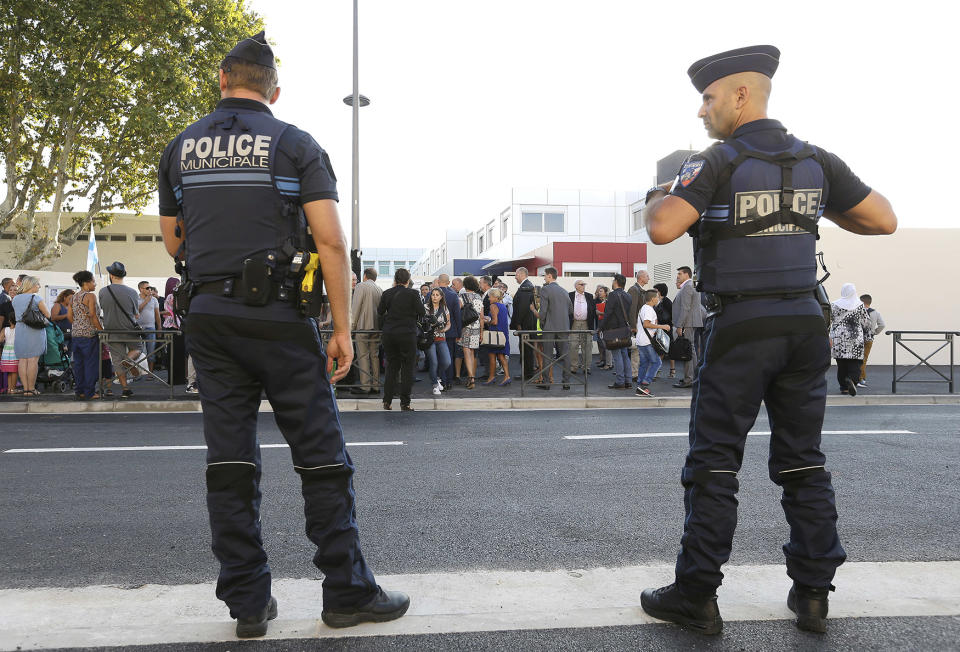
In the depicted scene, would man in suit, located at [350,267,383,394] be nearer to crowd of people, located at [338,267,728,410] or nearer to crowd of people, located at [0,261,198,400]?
crowd of people, located at [338,267,728,410]

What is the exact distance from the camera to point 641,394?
402 inches

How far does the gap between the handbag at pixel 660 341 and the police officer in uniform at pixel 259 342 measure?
346 inches

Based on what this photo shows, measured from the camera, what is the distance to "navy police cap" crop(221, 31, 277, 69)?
7.49ft

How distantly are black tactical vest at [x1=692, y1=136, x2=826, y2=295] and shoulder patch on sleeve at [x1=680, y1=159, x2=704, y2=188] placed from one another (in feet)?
0.26

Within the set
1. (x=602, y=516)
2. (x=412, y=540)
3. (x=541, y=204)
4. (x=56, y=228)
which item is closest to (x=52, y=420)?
(x=412, y=540)

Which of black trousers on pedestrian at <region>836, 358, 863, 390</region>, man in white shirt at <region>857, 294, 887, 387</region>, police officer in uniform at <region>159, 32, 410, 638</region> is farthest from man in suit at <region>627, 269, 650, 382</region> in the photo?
police officer in uniform at <region>159, 32, 410, 638</region>

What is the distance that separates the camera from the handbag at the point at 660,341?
10398 mm

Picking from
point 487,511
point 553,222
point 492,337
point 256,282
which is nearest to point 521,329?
point 492,337

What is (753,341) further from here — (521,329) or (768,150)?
(521,329)

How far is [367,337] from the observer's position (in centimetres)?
1037

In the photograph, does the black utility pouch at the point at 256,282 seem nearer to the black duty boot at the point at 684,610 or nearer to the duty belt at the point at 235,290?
the duty belt at the point at 235,290

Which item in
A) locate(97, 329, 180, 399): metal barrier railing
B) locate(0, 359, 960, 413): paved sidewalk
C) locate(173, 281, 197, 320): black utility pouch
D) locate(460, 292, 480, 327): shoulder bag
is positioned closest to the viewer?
locate(173, 281, 197, 320): black utility pouch

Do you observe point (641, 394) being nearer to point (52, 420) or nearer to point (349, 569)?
point (52, 420)

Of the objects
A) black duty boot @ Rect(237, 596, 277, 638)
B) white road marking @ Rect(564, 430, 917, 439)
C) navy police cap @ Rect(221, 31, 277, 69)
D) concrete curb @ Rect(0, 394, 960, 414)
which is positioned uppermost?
navy police cap @ Rect(221, 31, 277, 69)
